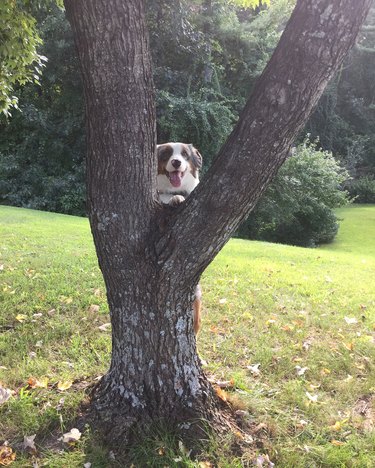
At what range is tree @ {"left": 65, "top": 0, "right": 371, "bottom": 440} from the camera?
6.08 feet

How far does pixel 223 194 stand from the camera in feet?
6.70

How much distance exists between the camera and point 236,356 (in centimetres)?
360

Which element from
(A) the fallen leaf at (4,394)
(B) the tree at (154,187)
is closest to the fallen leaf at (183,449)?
(B) the tree at (154,187)

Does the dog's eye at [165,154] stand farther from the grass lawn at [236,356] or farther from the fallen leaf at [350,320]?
the fallen leaf at [350,320]

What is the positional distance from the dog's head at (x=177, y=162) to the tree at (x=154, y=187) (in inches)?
48.1

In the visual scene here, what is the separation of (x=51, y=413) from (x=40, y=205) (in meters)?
12.8

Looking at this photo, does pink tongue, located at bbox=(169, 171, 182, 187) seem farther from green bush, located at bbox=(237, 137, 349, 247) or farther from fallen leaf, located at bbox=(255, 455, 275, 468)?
green bush, located at bbox=(237, 137, 349, 247)

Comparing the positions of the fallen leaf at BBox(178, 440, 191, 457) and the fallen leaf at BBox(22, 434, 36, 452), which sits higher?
the fallen leaf at BBox(178, 440, 191, 457)

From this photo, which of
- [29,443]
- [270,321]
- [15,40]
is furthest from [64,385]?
[15,40]

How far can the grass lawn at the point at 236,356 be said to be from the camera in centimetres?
247

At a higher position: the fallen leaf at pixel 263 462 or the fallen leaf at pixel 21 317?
the fallen leaf at pixel 21 317

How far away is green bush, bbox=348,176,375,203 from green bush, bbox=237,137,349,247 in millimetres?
11593

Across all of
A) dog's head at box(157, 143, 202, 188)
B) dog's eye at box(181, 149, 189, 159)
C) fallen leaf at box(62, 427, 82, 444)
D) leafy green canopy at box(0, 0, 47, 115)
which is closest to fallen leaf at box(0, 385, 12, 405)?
fallen leaf at box(62, 427, 82, 444)

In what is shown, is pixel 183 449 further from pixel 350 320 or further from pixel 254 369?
pixel 350 320
